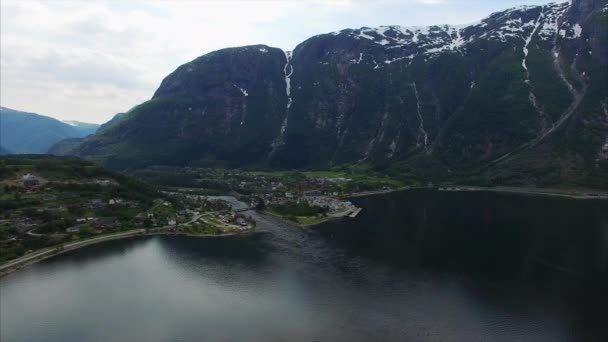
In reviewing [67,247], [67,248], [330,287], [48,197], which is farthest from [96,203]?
[330,287]

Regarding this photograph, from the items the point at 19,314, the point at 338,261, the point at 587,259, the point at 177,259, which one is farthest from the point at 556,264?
the point at 19,314

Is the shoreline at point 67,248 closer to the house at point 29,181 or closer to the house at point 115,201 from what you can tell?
the house at point 115,201

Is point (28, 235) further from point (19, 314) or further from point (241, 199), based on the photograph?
point (241, 199)

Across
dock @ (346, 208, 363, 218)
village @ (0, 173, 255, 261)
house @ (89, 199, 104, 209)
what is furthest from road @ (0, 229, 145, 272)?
dock @ (346, 208, 363, 218)

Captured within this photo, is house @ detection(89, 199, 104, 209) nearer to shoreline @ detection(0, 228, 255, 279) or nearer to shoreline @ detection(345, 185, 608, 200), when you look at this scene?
shoreline @ detection(0, 228, 255, 279)

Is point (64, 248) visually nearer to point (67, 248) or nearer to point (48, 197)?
point (67, 248)
